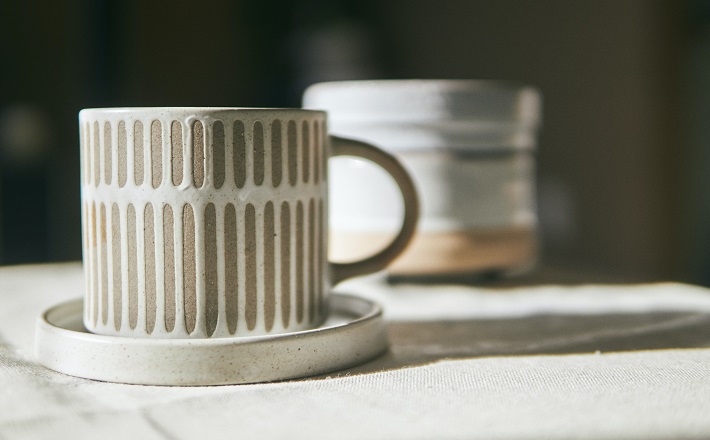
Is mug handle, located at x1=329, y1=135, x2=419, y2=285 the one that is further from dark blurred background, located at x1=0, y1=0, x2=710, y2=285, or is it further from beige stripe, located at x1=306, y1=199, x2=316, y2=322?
dark blurred background, located at x1=0, y1=0, x2=710, y2=285

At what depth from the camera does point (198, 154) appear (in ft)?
1.26

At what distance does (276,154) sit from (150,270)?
0.09 m

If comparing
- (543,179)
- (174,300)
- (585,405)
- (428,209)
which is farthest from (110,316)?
(543,179)

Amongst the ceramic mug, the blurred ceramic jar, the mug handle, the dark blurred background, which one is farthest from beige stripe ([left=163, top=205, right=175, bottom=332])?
the dark blurred background

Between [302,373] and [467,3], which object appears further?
[467,3]

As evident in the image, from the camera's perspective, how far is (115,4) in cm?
185

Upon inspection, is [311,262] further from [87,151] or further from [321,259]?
[87,151]

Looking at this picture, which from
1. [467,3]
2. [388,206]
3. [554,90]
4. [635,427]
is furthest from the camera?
[467,3]

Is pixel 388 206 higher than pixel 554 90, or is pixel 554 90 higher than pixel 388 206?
pixel 554 90

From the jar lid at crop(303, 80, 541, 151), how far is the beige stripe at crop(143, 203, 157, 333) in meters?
0.34

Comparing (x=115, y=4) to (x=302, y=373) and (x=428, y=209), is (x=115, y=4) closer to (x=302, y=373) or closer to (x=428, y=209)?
(x=428, y=209)

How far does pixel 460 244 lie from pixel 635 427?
382 millimetres

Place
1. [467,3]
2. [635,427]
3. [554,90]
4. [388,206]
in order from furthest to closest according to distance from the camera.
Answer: [467,3], [554,90], [388,206], [635,427]

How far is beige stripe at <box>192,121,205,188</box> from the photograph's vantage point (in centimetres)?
38
